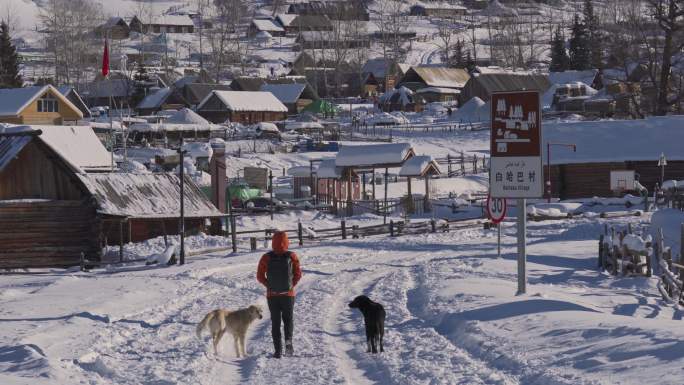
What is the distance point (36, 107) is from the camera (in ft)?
263

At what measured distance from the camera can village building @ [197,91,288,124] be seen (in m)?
100

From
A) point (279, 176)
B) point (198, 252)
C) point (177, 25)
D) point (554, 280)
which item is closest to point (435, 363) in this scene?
point (554, 280)

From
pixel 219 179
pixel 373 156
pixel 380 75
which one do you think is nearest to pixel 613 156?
pixel 373 156

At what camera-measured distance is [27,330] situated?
15594mm

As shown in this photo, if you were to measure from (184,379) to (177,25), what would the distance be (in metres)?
186

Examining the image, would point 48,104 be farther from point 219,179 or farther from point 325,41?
point 325,41

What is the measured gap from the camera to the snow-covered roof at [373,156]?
51938 millimetres

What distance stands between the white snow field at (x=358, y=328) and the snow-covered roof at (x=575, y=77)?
82276 mm

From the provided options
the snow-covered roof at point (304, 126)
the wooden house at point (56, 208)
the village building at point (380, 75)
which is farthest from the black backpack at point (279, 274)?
the village building at point (380, 75)

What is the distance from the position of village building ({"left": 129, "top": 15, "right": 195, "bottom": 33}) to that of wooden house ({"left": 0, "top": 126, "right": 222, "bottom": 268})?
154 metres

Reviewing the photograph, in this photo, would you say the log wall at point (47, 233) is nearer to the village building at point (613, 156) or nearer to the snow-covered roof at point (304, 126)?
the village building at point (613, 156)

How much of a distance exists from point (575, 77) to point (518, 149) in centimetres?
9380

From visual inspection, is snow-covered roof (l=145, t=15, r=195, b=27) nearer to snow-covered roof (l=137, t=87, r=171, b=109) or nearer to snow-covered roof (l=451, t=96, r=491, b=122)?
snow-covered roof (l=137, t=87, r=171, b=109)

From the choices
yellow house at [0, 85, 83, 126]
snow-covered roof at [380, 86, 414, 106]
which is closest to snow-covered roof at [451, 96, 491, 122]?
snow-covered roof at [380, 86, 414, 106]
